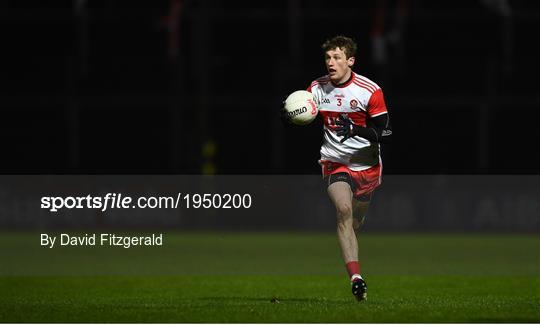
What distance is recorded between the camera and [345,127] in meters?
12.6

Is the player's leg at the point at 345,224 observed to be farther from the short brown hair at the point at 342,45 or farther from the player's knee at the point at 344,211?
the short brown hair at the point at 342,45

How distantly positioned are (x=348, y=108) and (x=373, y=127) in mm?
303

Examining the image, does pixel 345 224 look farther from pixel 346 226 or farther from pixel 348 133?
pixel 348 133

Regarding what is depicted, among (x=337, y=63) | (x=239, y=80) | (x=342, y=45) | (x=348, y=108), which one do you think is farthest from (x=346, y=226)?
(x=239, y=80)

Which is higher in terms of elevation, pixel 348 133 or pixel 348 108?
pixel 348 108

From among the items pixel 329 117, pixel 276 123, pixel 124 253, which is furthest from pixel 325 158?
pixel 276 123

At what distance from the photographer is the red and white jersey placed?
1278cm

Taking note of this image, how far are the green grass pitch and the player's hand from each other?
1.60 meters

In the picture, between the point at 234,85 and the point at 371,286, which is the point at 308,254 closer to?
the point at 371,286

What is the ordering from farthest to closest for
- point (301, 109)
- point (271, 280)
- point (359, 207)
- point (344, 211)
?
point (271, 280) → point (359, 207) → point (344, 211) → point (301, 109)

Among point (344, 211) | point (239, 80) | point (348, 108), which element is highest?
point (348, 108)

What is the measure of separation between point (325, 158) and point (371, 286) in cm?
303

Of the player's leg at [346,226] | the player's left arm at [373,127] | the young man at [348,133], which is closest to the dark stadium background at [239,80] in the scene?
the young man at [348,133]

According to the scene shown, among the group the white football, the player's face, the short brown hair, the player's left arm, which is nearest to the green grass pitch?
the player's left arm
